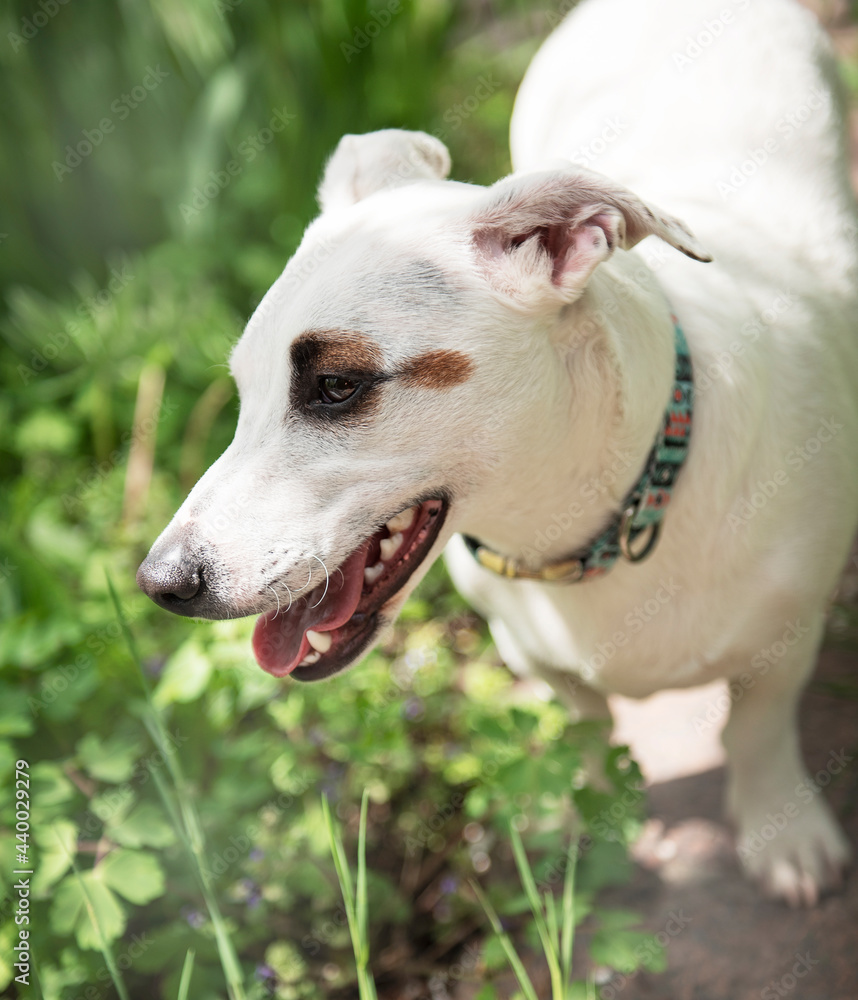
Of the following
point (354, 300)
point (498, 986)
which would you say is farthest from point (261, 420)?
point (498, 986)

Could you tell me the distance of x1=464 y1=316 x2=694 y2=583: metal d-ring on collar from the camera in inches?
60.2

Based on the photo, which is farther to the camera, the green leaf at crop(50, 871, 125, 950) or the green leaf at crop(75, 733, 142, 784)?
the green leaf at crop(75, 733, 142, 784)

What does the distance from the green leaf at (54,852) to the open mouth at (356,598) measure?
0.51 metres

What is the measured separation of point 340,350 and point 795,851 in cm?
162

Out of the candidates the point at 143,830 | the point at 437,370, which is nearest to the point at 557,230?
the point at 437,370

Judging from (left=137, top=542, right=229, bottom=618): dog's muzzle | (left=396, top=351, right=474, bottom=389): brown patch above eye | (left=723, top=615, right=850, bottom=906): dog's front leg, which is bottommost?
(left=723, top=615, right=850, bottom=906): dog's front leg

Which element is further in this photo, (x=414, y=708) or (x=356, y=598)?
(x=414, y=708)

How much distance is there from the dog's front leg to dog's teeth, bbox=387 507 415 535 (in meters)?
0.96

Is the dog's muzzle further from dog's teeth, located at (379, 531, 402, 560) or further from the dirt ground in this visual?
the dirt ground

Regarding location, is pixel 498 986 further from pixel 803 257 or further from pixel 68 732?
pixel 803 257

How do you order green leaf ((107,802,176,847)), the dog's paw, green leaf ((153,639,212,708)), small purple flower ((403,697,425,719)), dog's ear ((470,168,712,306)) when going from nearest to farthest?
dog's ear ((470,168,712,306)) → green leaf ((107,802,176,847)) → green leaf ((153,639,212,708)) → the dog's paw → small purple flower ((403,697,425,719))

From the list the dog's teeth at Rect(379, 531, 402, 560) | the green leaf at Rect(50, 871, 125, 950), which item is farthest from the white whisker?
the green leaf at Rect(50, 871, 125, 950)

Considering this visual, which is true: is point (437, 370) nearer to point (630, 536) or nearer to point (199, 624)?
point (630, 536)

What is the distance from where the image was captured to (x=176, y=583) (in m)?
1.35
